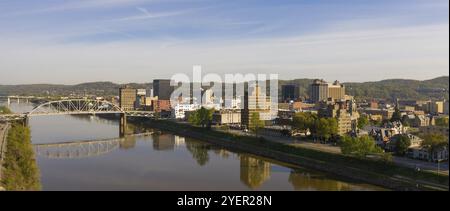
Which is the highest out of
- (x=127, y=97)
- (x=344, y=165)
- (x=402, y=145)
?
(x=127, y=97)

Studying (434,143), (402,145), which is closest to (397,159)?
(402,145)

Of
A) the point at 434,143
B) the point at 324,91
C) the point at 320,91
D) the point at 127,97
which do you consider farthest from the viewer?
the point at 127,97

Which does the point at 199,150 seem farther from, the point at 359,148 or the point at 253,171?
the point at 359,148

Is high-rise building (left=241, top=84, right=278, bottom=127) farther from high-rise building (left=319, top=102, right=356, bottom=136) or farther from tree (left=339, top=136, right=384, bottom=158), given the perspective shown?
tree (left=339, top=136, right=384, bottom=158)

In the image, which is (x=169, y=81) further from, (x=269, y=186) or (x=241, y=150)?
(x=269, y=186)

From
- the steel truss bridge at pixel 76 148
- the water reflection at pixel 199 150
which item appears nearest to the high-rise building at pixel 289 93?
the water reflection at pixel 199 150

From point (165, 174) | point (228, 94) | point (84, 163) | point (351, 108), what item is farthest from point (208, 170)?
point (228, 94)

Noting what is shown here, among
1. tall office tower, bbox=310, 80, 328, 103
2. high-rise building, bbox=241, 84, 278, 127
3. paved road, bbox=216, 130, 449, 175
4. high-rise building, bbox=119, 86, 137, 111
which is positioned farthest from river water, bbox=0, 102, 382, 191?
tall office tower, bbox=310, 80, 328, 103

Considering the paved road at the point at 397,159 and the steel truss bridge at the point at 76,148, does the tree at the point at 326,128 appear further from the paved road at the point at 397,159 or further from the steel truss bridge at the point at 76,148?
the steel truss bridge at the point at 76,148
